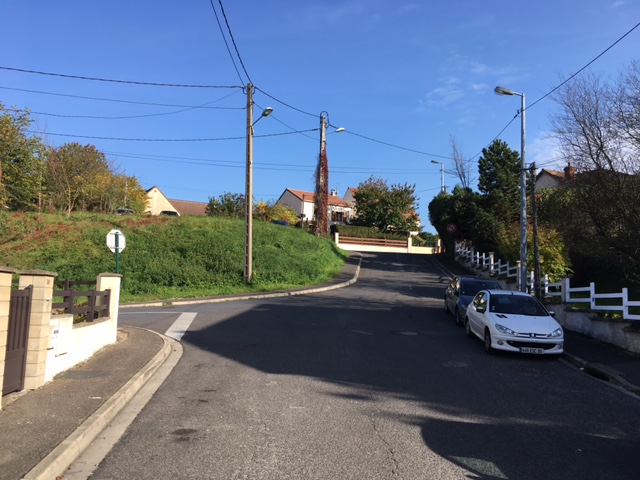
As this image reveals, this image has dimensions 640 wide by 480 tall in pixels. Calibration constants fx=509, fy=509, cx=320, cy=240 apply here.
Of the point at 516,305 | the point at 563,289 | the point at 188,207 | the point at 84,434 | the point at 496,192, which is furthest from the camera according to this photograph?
the point at 188,207

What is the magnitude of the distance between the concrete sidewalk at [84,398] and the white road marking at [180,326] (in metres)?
0.92

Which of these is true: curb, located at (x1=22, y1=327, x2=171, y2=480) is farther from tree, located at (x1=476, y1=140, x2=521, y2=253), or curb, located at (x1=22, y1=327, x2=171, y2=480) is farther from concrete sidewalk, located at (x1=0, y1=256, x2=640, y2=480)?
tree, located at (x1=476, y1=140, x2=521, y2=253)

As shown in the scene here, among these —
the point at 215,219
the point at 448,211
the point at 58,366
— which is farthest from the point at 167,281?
the point at 448,211

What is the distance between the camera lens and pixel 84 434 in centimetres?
530

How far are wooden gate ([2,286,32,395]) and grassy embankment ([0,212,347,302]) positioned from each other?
54.1 ft

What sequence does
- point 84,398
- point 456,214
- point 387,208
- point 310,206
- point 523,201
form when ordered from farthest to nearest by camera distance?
point 310,206 < point 387,208 < point 456,214 < point 523,201 < point 84,398

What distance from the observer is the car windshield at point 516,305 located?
472 inches

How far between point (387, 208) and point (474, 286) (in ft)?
149

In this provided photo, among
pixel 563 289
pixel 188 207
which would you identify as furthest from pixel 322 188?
pixel 188 207

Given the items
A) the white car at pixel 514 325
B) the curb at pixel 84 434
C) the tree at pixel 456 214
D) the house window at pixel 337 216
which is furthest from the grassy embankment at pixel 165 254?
the house window at pixel 337 216

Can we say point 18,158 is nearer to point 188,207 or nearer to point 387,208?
point 387,208

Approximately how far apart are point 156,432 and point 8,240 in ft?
95.0

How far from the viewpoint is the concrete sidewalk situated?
470cm

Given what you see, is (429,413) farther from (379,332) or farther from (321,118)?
(321,118)
